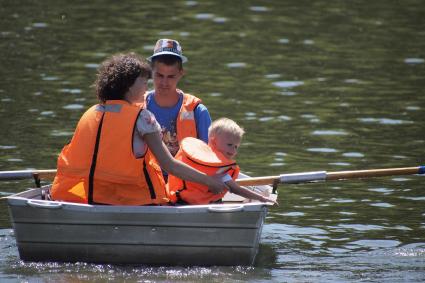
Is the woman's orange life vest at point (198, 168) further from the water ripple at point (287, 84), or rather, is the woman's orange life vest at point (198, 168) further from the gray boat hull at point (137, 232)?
the water ripple at point (287, 84)

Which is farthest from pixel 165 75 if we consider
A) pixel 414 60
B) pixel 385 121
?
pixel 414 60

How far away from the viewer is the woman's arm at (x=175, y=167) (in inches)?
307

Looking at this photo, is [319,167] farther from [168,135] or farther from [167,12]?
[167,12]

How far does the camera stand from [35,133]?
→ 39.0 ft

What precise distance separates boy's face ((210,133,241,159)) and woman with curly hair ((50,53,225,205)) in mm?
260

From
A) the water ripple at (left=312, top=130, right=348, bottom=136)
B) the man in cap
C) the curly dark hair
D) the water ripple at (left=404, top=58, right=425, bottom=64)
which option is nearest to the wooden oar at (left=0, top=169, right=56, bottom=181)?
the man in cap

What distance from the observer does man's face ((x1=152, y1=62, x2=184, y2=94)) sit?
8656 mm

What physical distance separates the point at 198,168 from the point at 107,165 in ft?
2.15

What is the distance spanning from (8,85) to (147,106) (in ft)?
17.6

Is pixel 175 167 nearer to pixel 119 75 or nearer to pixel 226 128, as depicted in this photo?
pixel 226 128

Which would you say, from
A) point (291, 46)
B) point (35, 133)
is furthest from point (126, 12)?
point (35, 133)

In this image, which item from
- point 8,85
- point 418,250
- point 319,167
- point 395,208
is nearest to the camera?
point 418,250

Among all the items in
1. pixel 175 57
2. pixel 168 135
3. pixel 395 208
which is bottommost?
pixel 395 208

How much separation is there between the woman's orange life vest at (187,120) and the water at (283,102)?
100 centimetres
